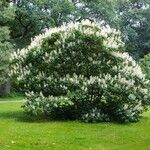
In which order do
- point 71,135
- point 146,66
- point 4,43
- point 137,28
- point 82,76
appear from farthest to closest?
point 137,28 < point 146,66 < point 4,43 < point 82,76 < point 71,135

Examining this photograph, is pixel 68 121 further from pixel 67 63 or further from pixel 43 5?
pixel 43 5

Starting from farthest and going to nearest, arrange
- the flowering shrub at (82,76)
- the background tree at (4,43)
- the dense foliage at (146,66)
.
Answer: the dense foliage at (146,66), the background tree at (4,43), the flowering shrub at (82,76)

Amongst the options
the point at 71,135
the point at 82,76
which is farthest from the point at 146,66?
the point at 71,135

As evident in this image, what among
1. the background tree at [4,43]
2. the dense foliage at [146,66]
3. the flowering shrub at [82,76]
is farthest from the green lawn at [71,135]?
the dense foliage at [146,66]

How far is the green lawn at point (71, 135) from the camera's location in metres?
13.3

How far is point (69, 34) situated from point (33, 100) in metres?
2.68

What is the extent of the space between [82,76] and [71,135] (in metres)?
4.48

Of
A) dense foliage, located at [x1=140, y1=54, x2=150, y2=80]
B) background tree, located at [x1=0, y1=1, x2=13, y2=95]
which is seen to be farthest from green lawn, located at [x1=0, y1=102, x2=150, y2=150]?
dense foliage, located at [x1=140, y1=54, x2=150, y2=80]

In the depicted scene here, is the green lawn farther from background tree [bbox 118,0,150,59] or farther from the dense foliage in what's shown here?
background tree [bbox 118,0,150,59]

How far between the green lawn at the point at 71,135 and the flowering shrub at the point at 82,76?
0.73 m

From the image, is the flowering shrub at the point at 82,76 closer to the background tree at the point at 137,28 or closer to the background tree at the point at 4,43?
the background tree at the point at 4,43

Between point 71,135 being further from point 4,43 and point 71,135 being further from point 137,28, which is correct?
point 137,28

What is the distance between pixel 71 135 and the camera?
15.1m

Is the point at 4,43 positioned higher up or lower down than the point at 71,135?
higher up
